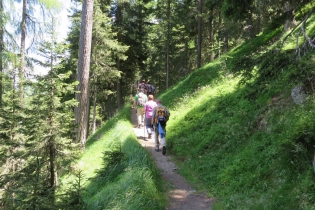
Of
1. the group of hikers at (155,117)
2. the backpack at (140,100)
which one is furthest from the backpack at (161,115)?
the backpack at (140,100)

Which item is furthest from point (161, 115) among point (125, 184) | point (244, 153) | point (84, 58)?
point (125, 184)

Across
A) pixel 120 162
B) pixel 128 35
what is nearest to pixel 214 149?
pixel 120 162

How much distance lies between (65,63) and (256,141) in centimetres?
594

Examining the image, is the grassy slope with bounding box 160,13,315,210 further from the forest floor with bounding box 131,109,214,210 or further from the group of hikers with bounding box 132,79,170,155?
the group of hikers with bounding box 132,79,170,155

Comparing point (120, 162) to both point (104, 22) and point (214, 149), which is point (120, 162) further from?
point (104, 22)

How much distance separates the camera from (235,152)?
25.9 feet

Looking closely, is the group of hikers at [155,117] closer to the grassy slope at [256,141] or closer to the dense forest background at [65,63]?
the grassy slope at [256,141]

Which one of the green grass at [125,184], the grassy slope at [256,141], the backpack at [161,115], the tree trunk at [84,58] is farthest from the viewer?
the backpack at [161,115]

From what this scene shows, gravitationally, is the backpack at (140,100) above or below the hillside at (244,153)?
above

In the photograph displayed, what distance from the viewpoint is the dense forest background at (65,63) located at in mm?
6141

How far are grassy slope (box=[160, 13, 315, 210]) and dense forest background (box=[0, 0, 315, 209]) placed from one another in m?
0.27

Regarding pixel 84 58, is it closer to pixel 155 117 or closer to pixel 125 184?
pixel 155 117

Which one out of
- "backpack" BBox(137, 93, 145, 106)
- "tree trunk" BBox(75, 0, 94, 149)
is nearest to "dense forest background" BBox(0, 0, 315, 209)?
"tree trunk" BBox(75, 0, 94, 149)

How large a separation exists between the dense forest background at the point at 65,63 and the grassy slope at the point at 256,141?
0.88 feet
